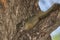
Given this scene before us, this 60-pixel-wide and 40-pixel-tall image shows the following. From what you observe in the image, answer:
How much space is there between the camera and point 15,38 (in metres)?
0.91

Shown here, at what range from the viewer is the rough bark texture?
2.95 feet

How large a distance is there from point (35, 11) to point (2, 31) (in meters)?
0.22

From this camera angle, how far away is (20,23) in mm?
940

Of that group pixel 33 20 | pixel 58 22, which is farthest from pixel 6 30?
pixel 58 22

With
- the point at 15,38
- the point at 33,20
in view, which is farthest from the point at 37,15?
the point at 15,38

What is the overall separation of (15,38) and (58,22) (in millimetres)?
232

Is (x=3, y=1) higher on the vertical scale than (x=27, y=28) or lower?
higher

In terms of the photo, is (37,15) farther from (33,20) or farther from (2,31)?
(2,31)

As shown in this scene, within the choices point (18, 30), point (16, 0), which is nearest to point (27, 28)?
point (18, 30)

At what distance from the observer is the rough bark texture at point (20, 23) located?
0.90m

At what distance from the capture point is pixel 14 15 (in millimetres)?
921

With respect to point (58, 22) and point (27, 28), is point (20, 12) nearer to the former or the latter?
point (27, 28)

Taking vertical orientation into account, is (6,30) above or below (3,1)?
below

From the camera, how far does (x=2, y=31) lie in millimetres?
898
